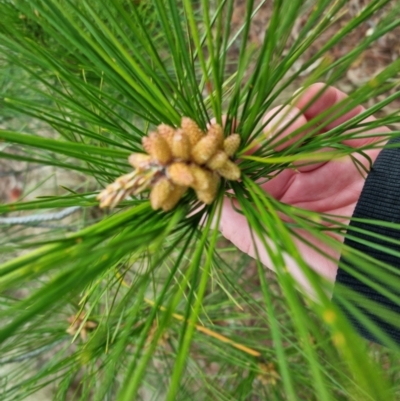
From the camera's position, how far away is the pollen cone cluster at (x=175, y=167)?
26 cm

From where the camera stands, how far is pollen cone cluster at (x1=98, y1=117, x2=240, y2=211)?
0.26m

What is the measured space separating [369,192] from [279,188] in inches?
7.9

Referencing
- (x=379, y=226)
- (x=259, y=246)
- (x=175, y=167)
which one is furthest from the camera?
(x=259, y=246)

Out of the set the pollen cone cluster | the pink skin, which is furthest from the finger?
the pollen cone cluster

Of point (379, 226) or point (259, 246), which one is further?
point (259, 246)

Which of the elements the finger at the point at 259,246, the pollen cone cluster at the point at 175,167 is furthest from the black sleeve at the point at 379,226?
the pollen cone cluster at the point at 175,167

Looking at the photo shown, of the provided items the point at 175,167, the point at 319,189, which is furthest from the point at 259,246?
the point at 175,167

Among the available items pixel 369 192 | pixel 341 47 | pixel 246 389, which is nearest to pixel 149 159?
pixel 369 192

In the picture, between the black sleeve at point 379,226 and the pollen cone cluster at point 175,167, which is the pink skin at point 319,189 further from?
the pollen cone cluster at point 175,167

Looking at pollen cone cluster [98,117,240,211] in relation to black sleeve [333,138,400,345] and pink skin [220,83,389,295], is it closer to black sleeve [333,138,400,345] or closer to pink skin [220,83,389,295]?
black sleeve [333,138,400,345]

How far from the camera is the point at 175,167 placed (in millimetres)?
270

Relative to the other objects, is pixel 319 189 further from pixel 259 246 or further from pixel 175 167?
pixel 175 167

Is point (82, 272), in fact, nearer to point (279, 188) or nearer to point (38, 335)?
point (279, 188)

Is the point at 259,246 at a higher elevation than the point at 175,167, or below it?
below
